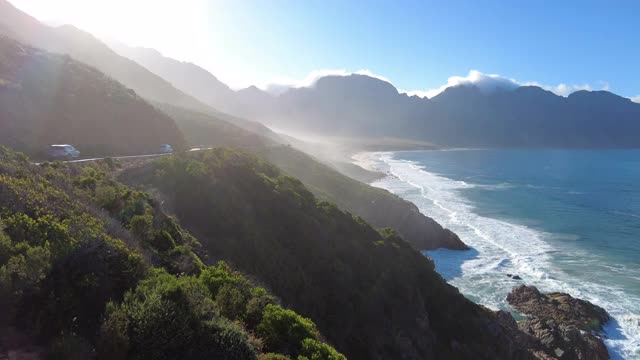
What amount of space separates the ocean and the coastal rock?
3.69 feet

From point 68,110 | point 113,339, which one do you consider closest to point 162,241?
point 113,339

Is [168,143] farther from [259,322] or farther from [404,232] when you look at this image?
[259,322]

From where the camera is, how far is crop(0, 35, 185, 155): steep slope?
30.9 meters

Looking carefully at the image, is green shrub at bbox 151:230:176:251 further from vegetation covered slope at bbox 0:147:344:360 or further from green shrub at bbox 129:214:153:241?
vegetation covered slope at bbox 0:147:344:360

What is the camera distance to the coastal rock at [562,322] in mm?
26312

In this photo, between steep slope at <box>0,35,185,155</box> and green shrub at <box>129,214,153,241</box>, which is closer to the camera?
green shrub at <box>129,214,153,241</box>

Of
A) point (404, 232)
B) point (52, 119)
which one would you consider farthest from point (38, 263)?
point (404, 232)

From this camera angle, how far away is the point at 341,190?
56.6m

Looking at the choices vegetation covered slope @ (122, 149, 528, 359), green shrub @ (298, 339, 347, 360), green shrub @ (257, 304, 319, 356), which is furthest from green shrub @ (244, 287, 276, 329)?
vegetation covered slope @ (122, 149, 528, 359)

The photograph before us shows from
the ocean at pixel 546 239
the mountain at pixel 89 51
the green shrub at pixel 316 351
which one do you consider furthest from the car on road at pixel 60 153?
the mountain at pixel 89 51

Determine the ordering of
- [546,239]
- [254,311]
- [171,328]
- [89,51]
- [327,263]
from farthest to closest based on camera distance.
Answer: [89,51], [546,239], [327,263], [254,311], [171,328]

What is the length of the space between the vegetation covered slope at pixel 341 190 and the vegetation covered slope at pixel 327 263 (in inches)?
736

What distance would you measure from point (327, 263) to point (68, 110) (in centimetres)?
2689

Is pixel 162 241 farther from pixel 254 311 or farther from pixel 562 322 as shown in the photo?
pixel 562 322
